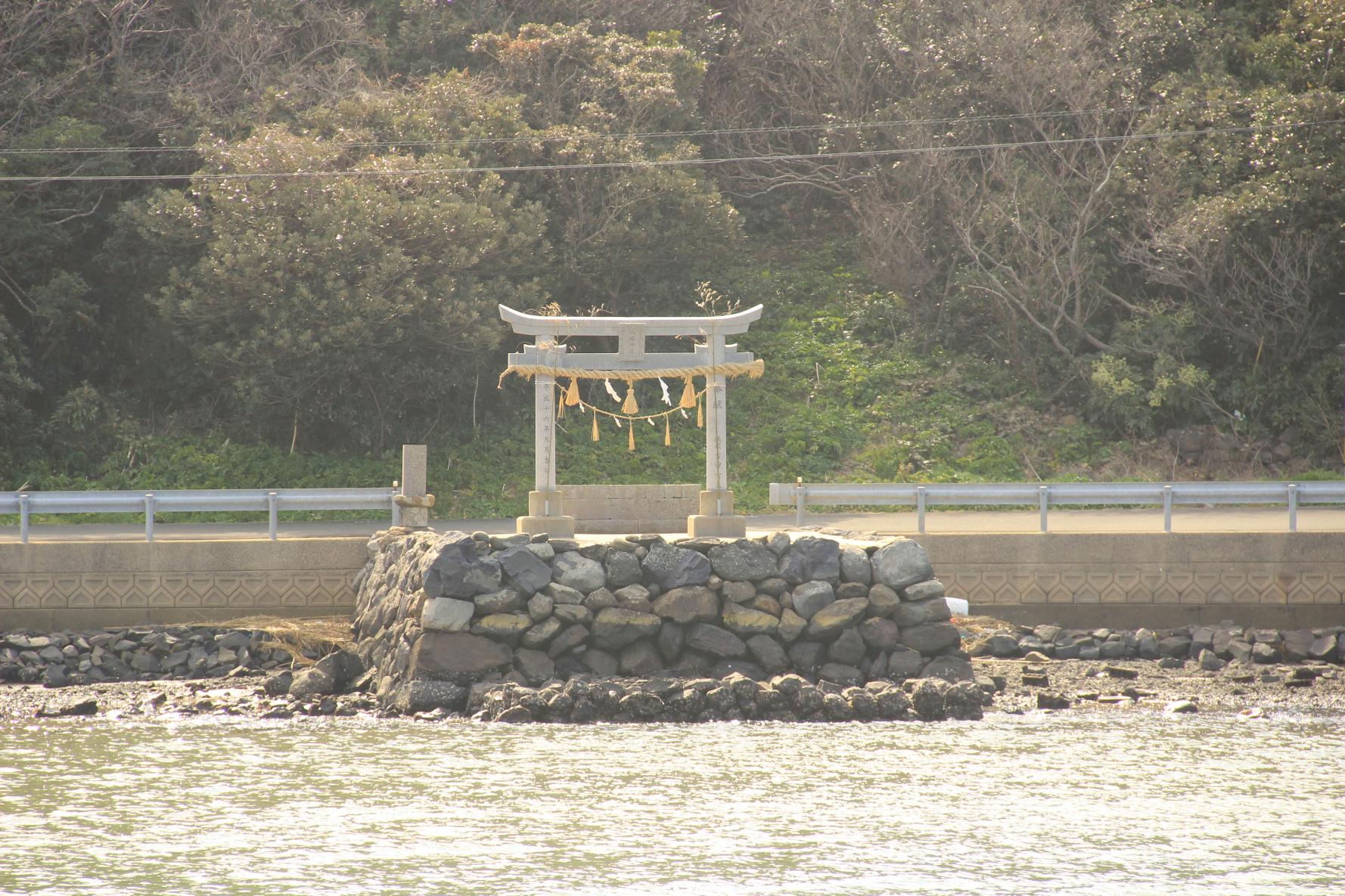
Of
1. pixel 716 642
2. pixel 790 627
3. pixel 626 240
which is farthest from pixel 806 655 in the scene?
pixel 626 240

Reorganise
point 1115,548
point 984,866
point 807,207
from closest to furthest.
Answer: point 984,866
point 1115,548
point 807,207

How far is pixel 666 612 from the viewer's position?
13570 mm

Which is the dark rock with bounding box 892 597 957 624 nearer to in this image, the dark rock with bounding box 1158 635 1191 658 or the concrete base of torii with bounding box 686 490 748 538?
the concrete base of torii with bounding box 686 490 748 538

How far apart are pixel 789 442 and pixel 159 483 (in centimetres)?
1059

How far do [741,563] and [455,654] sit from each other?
2.95 metres

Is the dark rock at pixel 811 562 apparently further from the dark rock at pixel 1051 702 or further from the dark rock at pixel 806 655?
the dark rock at pixel 1051 702

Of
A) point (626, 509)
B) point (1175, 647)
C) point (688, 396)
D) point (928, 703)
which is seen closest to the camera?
point (928, 703)

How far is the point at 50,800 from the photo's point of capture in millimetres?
10195

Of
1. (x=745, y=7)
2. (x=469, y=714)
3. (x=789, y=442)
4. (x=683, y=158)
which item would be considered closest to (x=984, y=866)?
(x=469, y=714)

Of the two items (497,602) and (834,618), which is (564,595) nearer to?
(497,602)

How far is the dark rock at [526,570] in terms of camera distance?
13.5 meters

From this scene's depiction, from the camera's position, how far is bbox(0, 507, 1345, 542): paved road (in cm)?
1739

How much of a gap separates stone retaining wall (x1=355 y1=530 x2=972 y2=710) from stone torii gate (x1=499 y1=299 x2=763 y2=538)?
149 centimetres

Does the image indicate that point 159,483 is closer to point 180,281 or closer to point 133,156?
point 180,281
